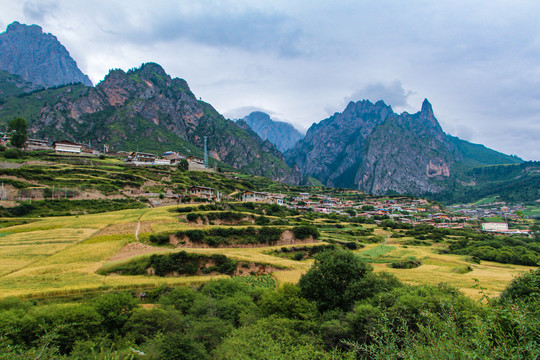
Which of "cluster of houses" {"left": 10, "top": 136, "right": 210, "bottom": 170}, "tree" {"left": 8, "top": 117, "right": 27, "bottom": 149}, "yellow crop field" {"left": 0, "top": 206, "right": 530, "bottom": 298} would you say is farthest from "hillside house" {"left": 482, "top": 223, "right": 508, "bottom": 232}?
"tree" {"left": 8, "top": 117, "right": 27, "bottom": 149}

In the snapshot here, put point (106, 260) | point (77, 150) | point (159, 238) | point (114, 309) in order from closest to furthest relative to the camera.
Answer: point (114, 309) → point (106, 260) → point (159, 238) → point (77, 150)

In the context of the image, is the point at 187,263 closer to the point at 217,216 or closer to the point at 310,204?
the point at 217,216

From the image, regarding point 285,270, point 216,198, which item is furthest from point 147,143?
point 285,270

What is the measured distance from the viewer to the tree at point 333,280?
2216 cm

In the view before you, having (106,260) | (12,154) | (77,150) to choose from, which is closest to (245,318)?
(106,260)

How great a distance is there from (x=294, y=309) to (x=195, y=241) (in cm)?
2416

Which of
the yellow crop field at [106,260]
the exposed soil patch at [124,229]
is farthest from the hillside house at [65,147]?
the exposed soil patch at [124,229]

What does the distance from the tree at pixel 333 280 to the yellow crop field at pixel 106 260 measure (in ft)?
19.4

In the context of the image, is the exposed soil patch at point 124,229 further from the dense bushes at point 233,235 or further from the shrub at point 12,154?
A: the shrub at point 12,154

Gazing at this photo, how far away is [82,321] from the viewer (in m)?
17.9

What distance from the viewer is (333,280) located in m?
23.3

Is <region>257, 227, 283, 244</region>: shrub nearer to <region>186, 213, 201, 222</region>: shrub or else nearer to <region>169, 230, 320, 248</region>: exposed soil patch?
<region>169, 230, 320, 248</region>: exposed soil patch

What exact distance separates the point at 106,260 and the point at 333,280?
81.1 feet

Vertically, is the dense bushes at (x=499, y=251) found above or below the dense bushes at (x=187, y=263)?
above
